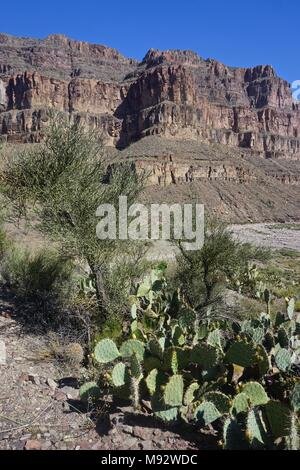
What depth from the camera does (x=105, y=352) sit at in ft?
14.1

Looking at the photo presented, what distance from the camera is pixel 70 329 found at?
6211mm

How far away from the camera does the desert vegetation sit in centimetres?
354

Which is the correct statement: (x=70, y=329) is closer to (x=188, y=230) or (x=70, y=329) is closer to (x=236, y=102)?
(x=188, y=230)

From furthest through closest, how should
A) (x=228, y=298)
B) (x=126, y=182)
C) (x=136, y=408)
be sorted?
1. (x=228, y=298)
2. (x=126, y=182)
3. (x=136, y=408)

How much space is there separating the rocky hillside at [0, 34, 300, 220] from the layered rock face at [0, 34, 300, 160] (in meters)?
0.41

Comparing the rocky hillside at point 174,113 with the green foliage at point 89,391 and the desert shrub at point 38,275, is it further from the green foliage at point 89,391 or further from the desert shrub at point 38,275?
the green foliage at point 89,391

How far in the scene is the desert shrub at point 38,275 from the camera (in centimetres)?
795

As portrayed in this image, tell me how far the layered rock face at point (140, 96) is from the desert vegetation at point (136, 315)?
10415cm

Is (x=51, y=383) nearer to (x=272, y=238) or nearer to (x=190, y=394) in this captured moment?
(x=190, y=394)

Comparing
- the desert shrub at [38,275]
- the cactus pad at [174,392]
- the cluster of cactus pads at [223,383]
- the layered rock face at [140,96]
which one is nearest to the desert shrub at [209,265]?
the desert shrub at [38,275]

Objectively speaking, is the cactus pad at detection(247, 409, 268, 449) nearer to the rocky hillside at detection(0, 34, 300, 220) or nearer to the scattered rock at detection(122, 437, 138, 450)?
the scattered rock at detection(122, 437, 138, 450)

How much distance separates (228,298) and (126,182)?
6.71m

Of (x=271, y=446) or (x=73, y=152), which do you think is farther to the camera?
(x=73, y=152)

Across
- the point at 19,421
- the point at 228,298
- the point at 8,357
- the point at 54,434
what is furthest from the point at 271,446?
the point at 228,298
